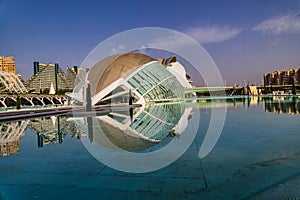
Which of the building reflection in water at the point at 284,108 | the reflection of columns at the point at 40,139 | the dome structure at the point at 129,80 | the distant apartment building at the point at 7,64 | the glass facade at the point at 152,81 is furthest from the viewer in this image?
the distant apartment building at the point at 7,64

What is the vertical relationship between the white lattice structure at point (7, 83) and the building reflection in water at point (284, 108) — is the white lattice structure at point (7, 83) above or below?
above

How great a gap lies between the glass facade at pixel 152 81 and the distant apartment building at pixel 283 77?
7613 cm

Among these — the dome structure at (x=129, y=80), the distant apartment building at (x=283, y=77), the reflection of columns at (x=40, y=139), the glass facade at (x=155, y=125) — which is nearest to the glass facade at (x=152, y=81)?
the dome structure at (x=129, y=80)

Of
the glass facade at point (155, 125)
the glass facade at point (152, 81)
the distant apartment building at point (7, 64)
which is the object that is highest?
the distant apartment building at point (7, 64)

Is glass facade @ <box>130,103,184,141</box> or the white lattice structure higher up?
the white lattice structure

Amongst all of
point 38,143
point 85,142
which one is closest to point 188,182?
point 85,142

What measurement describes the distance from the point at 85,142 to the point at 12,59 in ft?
258

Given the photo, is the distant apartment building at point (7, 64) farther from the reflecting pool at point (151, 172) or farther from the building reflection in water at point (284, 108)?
the reflecting pool at point (151, 172)

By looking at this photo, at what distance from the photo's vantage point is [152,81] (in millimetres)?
31422

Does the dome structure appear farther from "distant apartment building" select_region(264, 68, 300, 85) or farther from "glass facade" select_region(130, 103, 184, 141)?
"distant apartment building" select_region(264, 68, 300, 85)

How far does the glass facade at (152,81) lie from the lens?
3039 centimetres

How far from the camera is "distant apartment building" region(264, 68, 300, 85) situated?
95000 mm

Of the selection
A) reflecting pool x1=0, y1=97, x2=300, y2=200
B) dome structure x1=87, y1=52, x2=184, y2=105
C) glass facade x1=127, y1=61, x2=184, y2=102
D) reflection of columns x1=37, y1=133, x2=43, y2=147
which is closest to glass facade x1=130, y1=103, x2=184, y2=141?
reflecting pool x1=0, y1=97, x2=300, y2=200

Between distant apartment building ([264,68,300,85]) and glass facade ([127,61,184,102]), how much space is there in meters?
76.1
